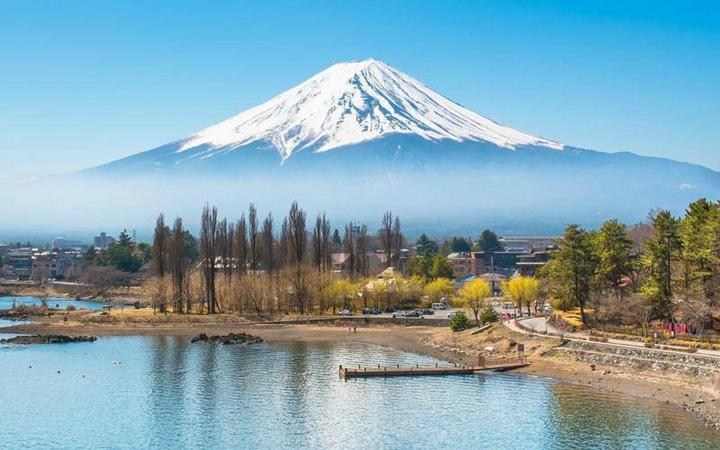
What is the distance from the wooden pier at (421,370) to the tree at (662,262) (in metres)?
8.24

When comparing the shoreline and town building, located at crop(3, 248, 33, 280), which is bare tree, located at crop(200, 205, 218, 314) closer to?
the shoreline

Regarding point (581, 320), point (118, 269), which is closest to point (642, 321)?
point (581, 320)

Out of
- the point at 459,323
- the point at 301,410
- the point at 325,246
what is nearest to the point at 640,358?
the point at 301,410

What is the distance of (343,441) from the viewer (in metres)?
34.9

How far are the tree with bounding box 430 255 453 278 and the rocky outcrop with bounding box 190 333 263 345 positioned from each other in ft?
108

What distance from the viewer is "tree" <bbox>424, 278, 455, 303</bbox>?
87000 mm

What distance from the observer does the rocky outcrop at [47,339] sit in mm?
67312

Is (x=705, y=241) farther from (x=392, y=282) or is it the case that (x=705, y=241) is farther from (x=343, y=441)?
(x=392, y=282)

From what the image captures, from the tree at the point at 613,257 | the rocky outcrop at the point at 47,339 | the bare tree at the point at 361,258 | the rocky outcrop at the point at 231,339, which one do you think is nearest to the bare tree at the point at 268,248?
the bare tree at the point at 361,258

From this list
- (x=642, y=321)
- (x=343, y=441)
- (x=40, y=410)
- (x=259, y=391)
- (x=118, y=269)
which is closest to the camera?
(x=343, y=441)

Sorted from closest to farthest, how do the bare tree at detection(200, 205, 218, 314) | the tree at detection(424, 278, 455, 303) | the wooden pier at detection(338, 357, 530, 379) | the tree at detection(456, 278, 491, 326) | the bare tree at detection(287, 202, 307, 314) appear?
1. the wooden pier at detection(338, 357, 530, 379)
2. the tree at detection(456, 278, 491, 326)
3. the bare tree at detection(200, 205, 218, 314)
4. the bare tree at detection(287, 202, 307, 314)
5. the tree at detection(424, 278, 455, 303)

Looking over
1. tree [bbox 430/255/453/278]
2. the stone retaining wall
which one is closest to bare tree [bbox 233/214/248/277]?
tree [bbox 430/255/453/278]

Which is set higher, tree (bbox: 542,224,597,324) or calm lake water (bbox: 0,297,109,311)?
tree (bbox: 542,224,597,324)

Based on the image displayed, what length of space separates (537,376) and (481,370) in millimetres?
3537
